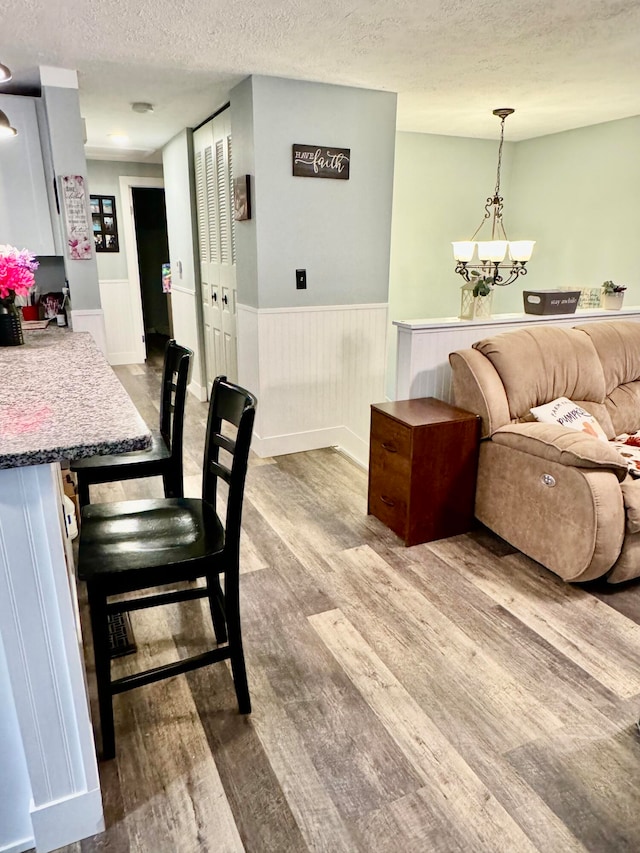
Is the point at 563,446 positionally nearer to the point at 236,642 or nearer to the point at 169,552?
the point at 236,642

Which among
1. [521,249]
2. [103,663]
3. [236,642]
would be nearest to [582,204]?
[521,249]

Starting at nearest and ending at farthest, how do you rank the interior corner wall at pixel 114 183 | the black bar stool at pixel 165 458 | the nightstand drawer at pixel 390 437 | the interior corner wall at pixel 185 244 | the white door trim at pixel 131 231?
the black bar stool at pixel 165 458, the nightstand drawer at pixel 390 437, the interior corner wall at pixel 185 244, the interior corner wall at pixel 114 183, the white door trim at pixel 131 231

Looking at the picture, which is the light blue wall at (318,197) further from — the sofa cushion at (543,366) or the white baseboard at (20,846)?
the white baseboard at (20,846)

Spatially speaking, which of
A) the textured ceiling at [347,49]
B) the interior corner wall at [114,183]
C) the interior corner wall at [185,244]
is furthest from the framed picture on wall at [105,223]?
the textured ceiling at [347,49]

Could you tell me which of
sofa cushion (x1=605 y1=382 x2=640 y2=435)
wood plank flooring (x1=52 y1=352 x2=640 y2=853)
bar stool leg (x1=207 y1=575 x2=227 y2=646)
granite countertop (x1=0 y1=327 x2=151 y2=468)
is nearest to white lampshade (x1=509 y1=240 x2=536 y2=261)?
sofa cushion (x1=605 y1=382 x2=640 y2=435)

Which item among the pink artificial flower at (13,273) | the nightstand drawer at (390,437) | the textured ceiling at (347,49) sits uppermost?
the textured ceiling at (347,49)

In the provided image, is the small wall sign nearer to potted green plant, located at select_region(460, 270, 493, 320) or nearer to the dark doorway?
potted green plant, located at select_region(460, 270, 493, 320)

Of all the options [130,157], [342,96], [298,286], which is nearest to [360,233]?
[298,286]

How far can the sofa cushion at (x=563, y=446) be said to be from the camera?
2328 millimetres

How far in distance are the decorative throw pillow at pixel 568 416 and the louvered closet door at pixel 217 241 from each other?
8.09ft

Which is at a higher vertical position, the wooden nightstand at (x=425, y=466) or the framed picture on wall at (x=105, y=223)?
the framed picture on wall at (x=105, y=223)

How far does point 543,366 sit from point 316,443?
1.77 m

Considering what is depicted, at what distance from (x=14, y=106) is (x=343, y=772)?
3987 millimetres

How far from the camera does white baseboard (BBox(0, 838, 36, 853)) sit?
1366mm
